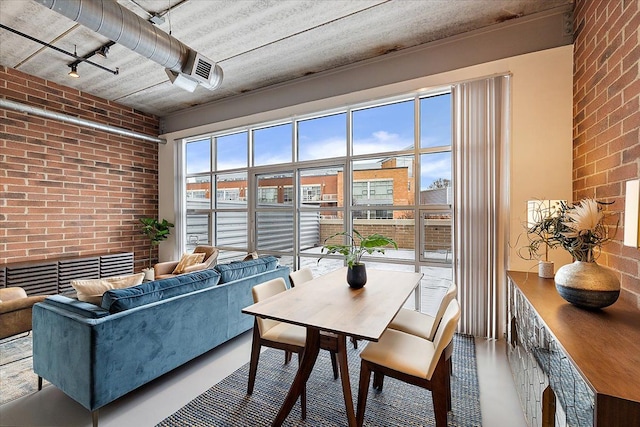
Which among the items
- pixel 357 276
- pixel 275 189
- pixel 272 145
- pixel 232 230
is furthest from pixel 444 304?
pixel 232 230

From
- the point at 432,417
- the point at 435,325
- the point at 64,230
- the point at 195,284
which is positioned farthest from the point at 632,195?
the point at 64,230

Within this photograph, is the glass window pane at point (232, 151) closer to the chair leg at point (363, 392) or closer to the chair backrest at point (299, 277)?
the chair backrest at point (299, 277)

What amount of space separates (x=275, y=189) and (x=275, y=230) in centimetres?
66

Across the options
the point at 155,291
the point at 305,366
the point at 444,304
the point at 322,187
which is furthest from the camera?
the point at 322,187

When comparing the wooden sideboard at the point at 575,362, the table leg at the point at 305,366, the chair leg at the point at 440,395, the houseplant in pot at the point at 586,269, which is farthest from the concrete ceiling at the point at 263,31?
the chair leg at the point at 440,395

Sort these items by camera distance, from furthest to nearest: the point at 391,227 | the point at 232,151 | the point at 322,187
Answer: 1. the point at 232,151
2. the point at 322,187
3. the point at 391,227

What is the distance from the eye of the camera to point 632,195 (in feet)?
3.94

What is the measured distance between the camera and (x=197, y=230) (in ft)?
17.7

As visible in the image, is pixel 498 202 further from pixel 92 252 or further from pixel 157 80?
pixel 92 252

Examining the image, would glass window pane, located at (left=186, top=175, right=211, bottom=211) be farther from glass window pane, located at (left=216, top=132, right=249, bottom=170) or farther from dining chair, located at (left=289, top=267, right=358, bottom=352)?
dining chair, located at (left=289, top=267, right=358, bottom=352)

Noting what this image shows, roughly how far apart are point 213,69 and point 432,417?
355 centimetres

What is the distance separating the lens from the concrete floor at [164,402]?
1.82m

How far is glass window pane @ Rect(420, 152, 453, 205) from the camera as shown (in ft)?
10.7

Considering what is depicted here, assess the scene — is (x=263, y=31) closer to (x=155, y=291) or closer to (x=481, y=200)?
(x=155, y=291)
